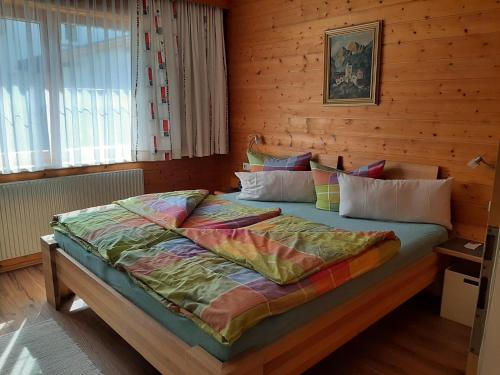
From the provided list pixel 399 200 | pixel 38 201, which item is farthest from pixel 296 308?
pixel 38 201

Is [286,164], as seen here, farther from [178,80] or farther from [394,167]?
[178,80]

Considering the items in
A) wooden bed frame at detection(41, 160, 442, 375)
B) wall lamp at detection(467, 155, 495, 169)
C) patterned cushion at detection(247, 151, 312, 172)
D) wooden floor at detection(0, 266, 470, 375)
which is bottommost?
wooden floor at detection(0, 266, 470, 375)

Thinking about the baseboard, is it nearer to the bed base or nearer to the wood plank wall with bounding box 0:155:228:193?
the wood plank wall with bounding box 0:155:228:193

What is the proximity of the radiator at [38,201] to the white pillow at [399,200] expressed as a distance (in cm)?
217

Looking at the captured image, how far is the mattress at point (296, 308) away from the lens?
5.10 feet

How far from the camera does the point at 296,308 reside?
1716mm

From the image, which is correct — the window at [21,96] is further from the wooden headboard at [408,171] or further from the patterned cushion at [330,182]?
the wooden headboard at [408,171]

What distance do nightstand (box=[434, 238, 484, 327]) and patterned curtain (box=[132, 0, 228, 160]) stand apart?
2594mm

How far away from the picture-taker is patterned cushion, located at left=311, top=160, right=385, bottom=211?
3074mm

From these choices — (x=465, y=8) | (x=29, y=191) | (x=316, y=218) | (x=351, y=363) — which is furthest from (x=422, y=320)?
(x=29, y=191)

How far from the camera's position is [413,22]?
2893 millimetres

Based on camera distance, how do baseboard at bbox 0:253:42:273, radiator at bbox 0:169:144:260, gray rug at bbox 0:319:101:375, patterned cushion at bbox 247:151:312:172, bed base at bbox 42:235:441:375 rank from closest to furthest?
bed base at bbox 42:235:441:375 < gray rug at bbox 0:319:101:375 < radiator at bbox 0:169:144:260 < baseboard at bbox 0:253:42:273 < patterned cushion at bbox 247:151:312:172

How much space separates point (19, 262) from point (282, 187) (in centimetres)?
231

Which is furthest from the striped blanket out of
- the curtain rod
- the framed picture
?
the curtain rod
